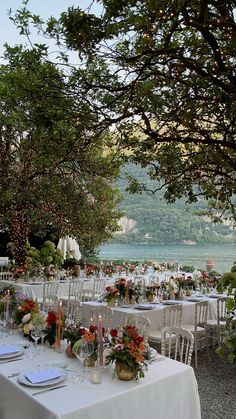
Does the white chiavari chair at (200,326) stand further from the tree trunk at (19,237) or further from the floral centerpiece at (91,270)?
the tree trunk at (19,237)

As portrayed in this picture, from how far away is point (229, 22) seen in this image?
3100 millimetres

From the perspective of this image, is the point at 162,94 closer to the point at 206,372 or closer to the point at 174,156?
the point at 174,156

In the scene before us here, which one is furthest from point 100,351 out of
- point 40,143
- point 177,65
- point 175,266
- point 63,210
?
point 175,266

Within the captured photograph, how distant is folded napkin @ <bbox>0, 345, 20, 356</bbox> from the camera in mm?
3471

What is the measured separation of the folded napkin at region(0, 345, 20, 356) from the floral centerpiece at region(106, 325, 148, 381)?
94 cm

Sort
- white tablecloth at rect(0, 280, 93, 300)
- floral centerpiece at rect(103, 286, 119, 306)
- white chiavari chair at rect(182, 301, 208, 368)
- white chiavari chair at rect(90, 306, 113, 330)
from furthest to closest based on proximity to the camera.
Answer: white tablecloth at rect(0, 280, 93, 300) → floral centerpiece at rect(103, 286, 119, 306) → white chiavari chair at rect(182, 301, 208, 368) → white chiavari chair at rect(90, 306, 113, 330)

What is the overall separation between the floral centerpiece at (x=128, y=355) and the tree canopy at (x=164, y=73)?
2.08 meters

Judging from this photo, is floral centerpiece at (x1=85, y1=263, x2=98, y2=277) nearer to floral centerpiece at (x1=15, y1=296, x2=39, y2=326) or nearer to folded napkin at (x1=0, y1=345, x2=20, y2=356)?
floral centerpiece at (x1=15, y1=296, x2=39, y2=326)

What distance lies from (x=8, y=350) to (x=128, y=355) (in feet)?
4.06

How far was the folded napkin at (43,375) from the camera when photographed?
2.84 meters

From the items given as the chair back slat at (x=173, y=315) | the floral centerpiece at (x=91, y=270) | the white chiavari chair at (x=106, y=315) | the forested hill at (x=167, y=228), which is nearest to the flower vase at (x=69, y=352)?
the white chiavari chair at (x=106, y=315)

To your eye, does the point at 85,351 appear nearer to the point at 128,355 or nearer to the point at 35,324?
the point at 128,355

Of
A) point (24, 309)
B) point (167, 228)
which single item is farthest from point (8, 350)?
point (167, 228)

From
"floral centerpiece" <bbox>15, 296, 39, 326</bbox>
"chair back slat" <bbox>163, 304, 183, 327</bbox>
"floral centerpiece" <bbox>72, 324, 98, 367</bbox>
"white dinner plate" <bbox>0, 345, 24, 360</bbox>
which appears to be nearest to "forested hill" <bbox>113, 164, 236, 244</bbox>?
"chair back slat" <bbox>163, 304, 183, 327</bbox>
